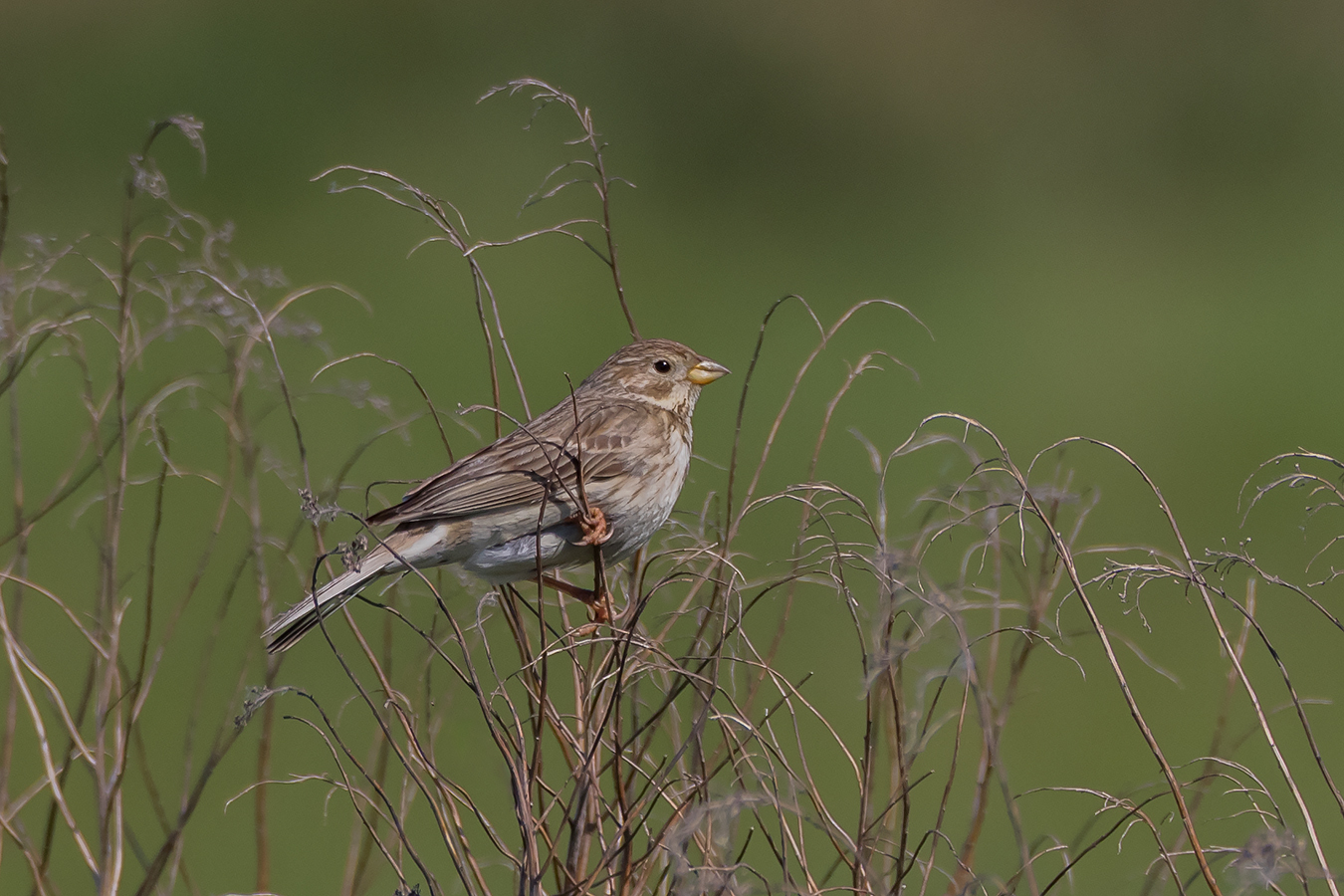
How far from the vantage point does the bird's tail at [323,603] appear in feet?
10.3

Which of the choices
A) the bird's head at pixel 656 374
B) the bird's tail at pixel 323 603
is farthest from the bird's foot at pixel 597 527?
the bird's head at pixel 656 374

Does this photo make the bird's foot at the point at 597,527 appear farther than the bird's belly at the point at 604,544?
No

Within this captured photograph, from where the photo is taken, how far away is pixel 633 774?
2.92 meters

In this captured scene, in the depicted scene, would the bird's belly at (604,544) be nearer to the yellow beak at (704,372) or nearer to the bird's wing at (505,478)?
the bird's wing at (505,478)

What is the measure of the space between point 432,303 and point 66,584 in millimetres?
5158

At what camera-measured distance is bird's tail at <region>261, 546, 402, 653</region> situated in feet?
10.3

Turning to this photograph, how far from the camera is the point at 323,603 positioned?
10.8 feet

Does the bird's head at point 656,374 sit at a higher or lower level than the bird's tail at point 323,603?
higher

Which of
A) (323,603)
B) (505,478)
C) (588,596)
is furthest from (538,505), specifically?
(323,603)

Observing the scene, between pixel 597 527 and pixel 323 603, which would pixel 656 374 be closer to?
pixel 597 527

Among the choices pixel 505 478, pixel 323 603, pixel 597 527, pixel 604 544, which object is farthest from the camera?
pixel 505 478

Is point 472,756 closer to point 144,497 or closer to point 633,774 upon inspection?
point 144,497

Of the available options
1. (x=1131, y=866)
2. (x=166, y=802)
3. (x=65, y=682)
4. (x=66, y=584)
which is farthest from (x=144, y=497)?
(x=1131, y=866)

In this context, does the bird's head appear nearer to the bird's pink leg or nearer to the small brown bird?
the small brown bird
